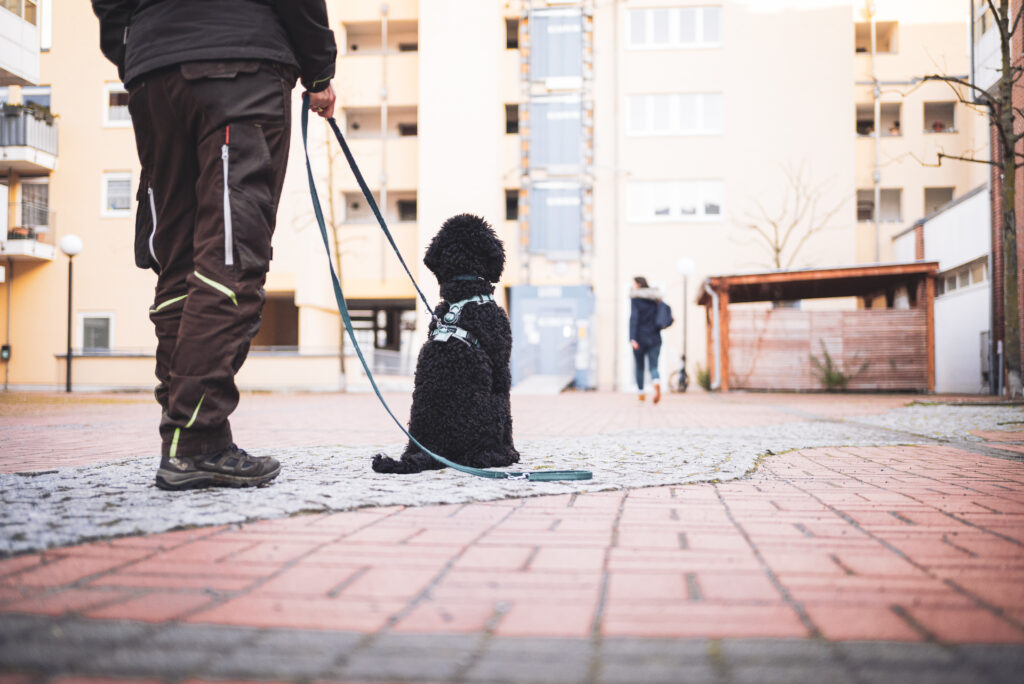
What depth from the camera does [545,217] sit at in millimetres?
25406

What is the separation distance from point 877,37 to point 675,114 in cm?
806

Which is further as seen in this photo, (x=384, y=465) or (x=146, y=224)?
(x=384, y=465)

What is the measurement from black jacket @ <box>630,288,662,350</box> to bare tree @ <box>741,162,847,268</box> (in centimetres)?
1264

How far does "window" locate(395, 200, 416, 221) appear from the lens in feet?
92.3

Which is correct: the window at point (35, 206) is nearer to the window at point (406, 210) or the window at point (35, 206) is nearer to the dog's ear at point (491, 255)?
the window at point (406, 210)

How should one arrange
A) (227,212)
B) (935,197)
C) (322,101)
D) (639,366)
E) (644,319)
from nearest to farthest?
(227,212) < (322,101) < (644,319) < (639,366) < (935,197)

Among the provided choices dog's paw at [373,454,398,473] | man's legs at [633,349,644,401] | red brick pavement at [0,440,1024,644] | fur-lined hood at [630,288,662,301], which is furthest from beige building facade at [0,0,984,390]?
red brick pavement at [0,440,1024,644]

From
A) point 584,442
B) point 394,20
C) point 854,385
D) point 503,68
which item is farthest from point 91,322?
point 584,442

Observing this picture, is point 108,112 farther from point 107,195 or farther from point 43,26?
point 43,26

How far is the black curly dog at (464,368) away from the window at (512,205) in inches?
946

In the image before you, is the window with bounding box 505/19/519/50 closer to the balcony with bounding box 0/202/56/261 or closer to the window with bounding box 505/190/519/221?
the window with bounding box 505/190/519/221

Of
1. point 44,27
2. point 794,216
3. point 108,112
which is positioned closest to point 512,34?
point 794,216

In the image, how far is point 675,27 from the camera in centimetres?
2545

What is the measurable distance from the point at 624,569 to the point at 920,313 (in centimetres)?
1831
